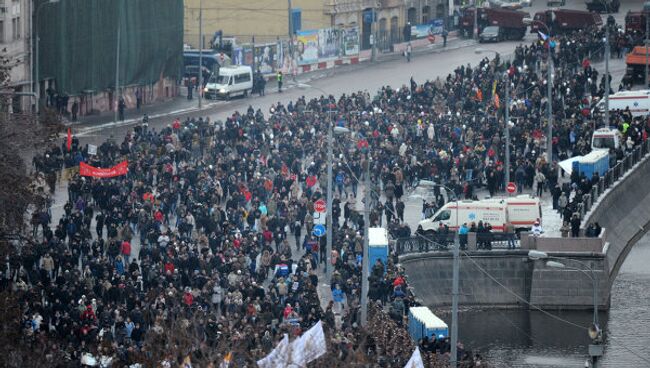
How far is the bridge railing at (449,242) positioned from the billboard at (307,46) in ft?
139

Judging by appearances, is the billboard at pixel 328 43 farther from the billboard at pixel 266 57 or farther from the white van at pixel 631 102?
the white van at pixel 631 102

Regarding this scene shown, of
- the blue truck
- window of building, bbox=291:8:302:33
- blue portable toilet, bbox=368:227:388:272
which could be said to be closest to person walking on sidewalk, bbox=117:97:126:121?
the blue truck

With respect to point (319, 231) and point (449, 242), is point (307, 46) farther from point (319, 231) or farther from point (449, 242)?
point (319, 231)

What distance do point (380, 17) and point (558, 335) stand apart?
5612 cm

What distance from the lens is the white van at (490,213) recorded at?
62156 mm

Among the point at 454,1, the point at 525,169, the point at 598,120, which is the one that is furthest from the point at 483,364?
the point at 454,1

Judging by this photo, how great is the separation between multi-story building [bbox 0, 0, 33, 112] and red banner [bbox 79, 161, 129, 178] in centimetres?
1767

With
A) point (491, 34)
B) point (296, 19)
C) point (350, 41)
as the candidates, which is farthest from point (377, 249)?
point (491, 34)

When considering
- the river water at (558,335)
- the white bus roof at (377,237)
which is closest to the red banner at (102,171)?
the white bus roof at (377,237)

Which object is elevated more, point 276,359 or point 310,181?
point 276,359

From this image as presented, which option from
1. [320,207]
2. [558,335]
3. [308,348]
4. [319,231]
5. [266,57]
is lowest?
[558,335]

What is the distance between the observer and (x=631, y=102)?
81.7 meters

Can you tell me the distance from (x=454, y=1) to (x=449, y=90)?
4489 centimetres

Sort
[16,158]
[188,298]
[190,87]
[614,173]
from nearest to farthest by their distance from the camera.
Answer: [188,298]
[16,158]
[614,173]
[190,87]
